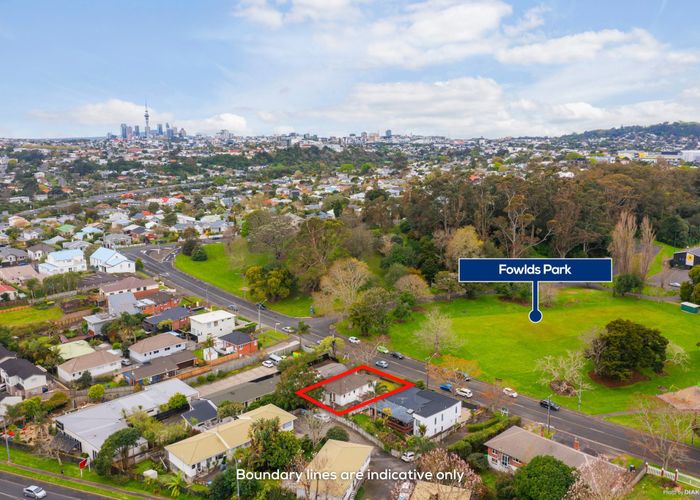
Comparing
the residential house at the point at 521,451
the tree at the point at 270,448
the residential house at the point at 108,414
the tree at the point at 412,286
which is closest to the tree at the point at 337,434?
the tree at the point at 270,448

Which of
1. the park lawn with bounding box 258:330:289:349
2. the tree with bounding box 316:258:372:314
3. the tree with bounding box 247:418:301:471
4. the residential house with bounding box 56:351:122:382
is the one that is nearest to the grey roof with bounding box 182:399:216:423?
the tree with bounding box 247:418:301:471

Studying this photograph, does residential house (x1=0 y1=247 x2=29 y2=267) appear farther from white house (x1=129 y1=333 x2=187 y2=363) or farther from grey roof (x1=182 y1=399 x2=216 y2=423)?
grey roof (x1=182 y1=399 x2=216 y2=423)

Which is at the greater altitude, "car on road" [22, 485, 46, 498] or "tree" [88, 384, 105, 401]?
"tree" [88, 384, 105, 401]

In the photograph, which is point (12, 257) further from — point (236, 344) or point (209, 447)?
point (209, 447)

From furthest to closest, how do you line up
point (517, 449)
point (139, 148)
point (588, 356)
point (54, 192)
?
point (139, 148), point (54, 192), point (588, 356), point (517, 449)

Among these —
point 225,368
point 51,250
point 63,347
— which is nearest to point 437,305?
point 225,368

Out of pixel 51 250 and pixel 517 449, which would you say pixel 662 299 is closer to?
pixel 517 449
